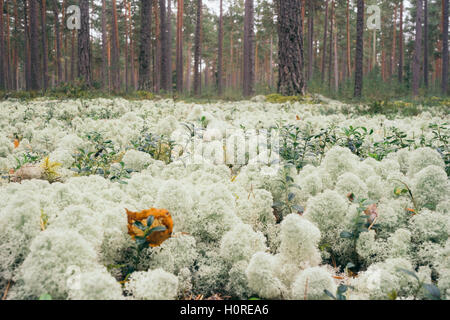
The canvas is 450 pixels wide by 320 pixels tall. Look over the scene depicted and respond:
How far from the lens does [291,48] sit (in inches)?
318

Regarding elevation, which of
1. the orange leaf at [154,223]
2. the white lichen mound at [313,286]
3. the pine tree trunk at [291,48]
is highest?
the pine tree trunk at [291,48]

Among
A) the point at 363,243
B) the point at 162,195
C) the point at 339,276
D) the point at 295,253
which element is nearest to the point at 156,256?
the point at 162,195

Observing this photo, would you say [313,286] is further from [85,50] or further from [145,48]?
[145,48]

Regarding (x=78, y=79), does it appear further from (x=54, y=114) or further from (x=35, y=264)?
(x=35, y=264)

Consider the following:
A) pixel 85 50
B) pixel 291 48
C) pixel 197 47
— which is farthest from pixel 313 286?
pixel 197 47

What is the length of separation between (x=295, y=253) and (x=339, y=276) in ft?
0.66

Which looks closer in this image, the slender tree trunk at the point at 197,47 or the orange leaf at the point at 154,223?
the orange leaf at the point at 154,223

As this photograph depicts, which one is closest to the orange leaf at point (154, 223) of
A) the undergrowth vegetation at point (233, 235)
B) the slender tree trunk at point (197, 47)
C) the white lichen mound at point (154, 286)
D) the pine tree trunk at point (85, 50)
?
the undergrowth vegetation at point (233, 235)

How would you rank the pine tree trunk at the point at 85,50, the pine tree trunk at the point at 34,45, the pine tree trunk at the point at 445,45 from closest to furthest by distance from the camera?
the pine tree trunk at the point at 85,50 < the pine tree trunk at the point at 34,45 < the pine tree trunk at the point at 445,45

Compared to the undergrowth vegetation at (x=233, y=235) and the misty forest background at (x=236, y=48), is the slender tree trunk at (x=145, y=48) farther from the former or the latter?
the undergrowth vegetation at (x=233, y=235)

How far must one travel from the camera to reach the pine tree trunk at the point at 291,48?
805 cm

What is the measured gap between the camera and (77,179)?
162 cm

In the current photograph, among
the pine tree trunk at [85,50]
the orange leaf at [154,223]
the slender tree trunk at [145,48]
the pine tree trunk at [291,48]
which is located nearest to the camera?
the orange leaf at [154,223]
